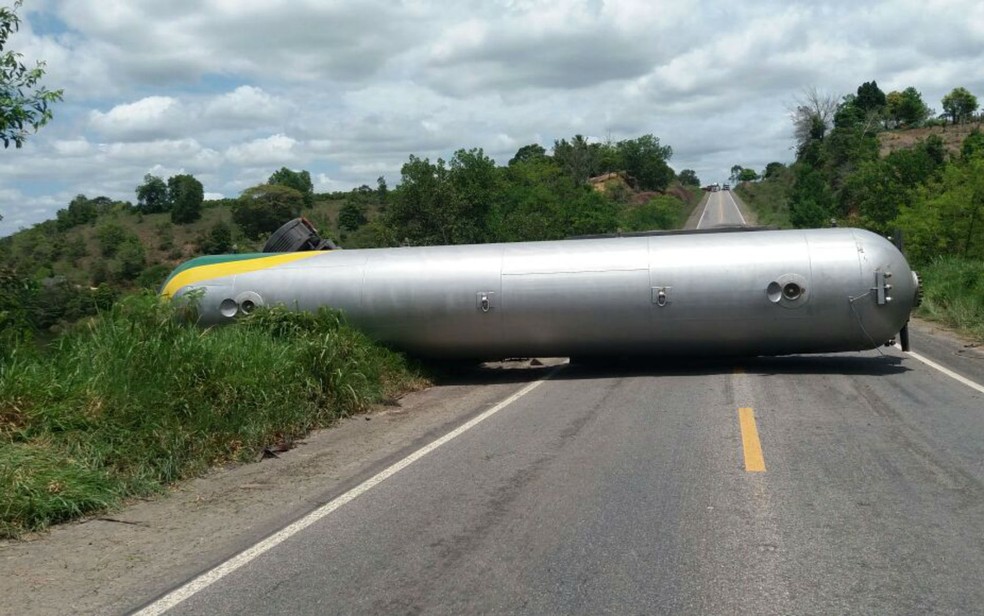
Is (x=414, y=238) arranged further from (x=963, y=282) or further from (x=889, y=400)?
(x=889, y=400)

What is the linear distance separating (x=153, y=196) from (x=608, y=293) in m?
58.6

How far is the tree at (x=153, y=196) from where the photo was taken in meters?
64.2

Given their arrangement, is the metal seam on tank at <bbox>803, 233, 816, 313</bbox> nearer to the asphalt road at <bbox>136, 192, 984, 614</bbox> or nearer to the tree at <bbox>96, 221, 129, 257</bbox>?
the asphalt road at <bbox>136, 192, 984, 614</bbox>

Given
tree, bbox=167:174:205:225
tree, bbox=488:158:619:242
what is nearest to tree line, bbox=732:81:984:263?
tree, bbox=488:158:619:242

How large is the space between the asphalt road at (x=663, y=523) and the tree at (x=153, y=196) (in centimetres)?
5954

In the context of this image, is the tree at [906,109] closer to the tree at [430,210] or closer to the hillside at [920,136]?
the hillside at [920,136]

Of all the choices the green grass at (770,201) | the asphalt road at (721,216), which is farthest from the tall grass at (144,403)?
the green grass at (770,201)

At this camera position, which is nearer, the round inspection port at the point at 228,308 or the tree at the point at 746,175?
the round inspection port at the point at 228,308

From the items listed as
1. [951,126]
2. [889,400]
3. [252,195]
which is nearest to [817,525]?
[889,400]

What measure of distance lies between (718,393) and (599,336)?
2689 millimetres

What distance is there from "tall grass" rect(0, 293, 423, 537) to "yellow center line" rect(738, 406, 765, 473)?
4899 millimetres

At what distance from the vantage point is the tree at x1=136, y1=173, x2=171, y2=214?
64.2 metres

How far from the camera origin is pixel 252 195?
2064 inches

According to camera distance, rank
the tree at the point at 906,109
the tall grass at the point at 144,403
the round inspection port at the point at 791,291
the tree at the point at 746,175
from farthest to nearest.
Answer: the tree at the point at 746,175, the tree at the point at 906,109, the round inspection port at the point at 791,291, the tall grass at the point at 144,403
